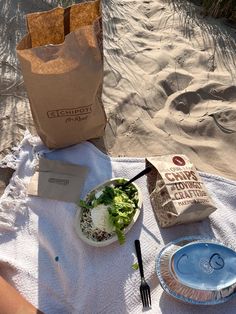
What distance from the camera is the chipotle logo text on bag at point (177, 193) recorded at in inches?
68.9

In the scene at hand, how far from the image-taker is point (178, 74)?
2.70 meters

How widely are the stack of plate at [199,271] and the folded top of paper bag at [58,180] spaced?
0.59 metres

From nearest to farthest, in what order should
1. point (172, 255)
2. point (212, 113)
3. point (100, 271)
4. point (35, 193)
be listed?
point (172, 255)
point (100, 271)
point (35, 193)
point (212, 113)

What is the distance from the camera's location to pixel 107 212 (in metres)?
1.80

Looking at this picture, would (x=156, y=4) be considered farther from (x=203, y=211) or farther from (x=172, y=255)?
(x=172, y=255)

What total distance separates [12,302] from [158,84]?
1.63 meters

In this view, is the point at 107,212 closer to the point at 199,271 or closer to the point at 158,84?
the point at 199,271

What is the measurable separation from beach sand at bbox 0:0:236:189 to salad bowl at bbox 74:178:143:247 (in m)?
0.41

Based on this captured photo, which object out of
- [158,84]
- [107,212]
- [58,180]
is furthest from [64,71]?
[158,84]

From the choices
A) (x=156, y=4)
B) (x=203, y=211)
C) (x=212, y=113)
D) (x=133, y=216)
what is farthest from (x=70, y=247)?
(x=156, y=4)

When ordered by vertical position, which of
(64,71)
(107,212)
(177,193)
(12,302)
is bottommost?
(12,302)

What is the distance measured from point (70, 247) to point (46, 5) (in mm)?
2051

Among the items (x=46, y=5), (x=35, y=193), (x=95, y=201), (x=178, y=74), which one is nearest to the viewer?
(x=95, y=201)

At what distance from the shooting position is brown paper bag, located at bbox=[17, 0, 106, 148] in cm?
178
